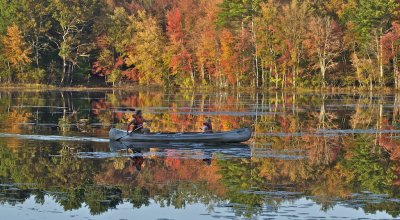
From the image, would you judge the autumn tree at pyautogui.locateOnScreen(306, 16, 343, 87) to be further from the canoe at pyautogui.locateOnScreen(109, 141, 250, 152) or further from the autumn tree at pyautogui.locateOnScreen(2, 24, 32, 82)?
the canoe at pyautogui.locateOnScreen(109, 141, 250, 152)

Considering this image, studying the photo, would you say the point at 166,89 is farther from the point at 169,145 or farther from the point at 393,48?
the point at 169,145

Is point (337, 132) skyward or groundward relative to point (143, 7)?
groundward

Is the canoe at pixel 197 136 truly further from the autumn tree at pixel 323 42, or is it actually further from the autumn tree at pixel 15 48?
the autumn tree at pixel 15 48

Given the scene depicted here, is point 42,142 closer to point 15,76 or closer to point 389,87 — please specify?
point 389,87

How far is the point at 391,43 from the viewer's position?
7781cm

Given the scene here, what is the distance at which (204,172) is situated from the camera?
25344 mm

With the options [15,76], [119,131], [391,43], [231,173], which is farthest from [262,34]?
[231,173]

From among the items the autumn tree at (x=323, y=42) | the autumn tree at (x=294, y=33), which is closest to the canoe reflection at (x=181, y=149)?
the autumn tree at (x=323, y=42)

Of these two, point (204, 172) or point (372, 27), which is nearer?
point (204, 172)

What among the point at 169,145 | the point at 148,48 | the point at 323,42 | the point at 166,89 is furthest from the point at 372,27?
the point at 169,145

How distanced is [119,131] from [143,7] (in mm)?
73518

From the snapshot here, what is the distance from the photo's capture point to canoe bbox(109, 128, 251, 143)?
33.2 metres

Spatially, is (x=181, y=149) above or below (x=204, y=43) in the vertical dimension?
below

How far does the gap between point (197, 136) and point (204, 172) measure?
7913mm
